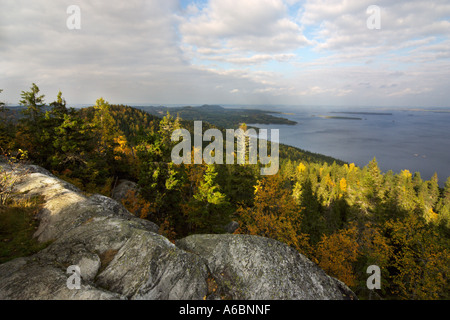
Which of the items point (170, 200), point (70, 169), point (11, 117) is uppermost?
point (11, 117)

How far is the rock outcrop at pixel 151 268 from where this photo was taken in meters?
6.94

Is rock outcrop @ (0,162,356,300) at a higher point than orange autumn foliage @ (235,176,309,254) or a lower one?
higher

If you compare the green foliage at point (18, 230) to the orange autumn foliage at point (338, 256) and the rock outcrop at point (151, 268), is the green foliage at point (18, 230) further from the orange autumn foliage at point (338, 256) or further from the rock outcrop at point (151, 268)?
the orange autumn foliage at point (338, 256)

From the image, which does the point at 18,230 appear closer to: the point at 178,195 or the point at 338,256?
the point at 178,195

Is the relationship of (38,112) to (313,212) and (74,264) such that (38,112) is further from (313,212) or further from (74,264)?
(313,212)

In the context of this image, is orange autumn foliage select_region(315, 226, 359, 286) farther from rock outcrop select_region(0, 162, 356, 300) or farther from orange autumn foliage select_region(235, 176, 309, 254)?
rock outcrop select_region(0, 162, 356, 300)

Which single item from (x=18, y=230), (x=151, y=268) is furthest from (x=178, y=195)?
(x=151, y=268)

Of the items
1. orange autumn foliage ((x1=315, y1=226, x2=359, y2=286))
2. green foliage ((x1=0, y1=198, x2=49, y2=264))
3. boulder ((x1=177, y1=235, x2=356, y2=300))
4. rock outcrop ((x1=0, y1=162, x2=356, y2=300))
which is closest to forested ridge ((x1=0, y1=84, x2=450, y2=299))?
orange autumn foliage ((x1=315, y1=226, x2=359, y2=286))

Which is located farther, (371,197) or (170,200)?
(371,197)

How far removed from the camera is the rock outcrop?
6.94 metres

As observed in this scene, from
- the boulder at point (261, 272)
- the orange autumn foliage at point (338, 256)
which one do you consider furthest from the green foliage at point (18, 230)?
the orange autumn foliage at point (338, 256)
